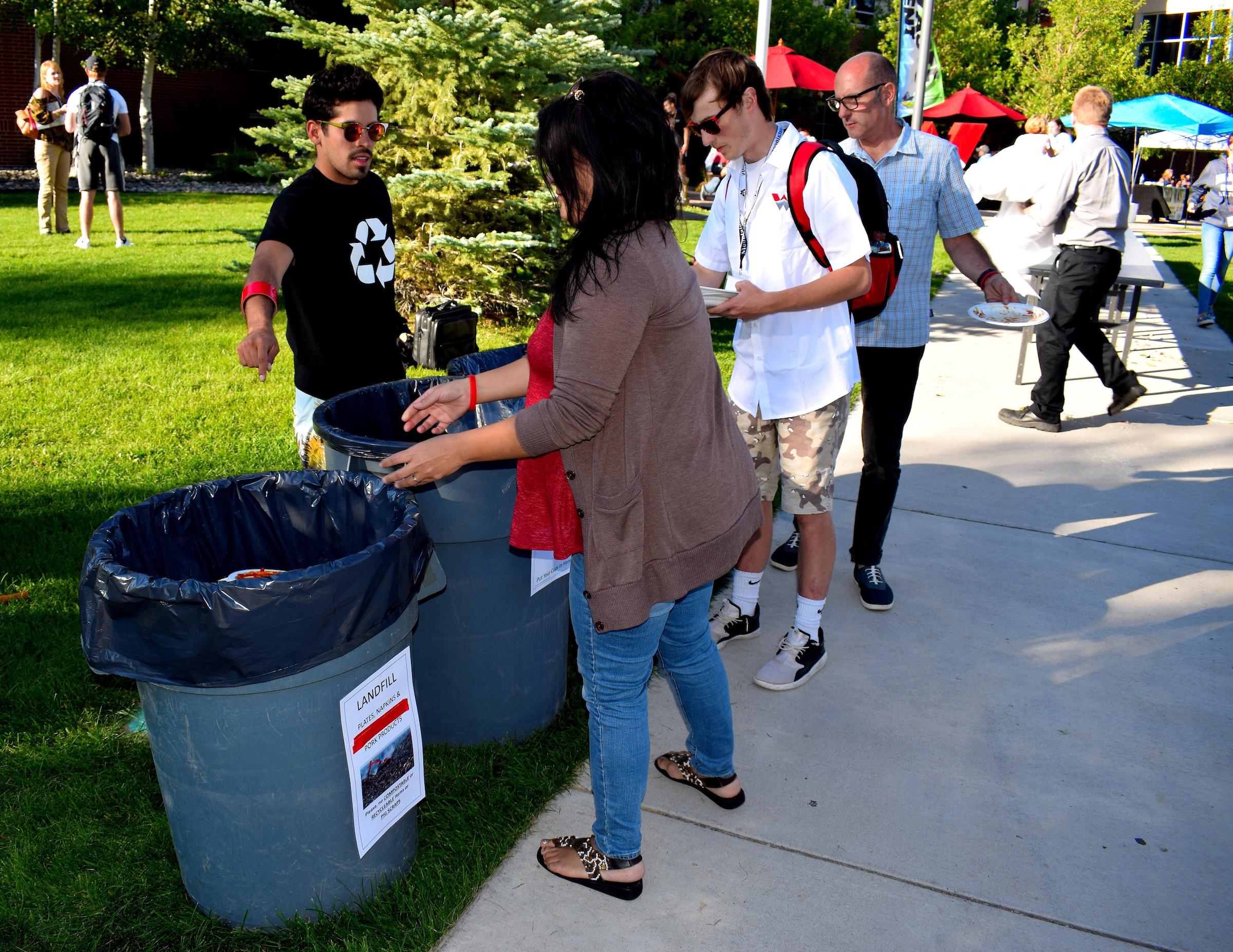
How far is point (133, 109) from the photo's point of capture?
25141 mm

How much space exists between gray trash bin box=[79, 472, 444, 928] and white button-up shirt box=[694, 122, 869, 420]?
1396mm

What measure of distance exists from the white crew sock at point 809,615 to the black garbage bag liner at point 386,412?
1.24m

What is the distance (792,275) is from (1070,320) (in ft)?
13.3

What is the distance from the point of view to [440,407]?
8.52ft

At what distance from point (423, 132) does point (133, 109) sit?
2148cm

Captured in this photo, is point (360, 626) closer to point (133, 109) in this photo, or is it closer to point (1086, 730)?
point (1086, 730)

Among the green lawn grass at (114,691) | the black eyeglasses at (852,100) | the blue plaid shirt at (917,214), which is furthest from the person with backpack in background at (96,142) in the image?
the blue plaid shirt at (917,214)

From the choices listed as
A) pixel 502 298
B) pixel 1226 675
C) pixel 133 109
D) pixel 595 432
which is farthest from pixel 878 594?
pixel 133 109

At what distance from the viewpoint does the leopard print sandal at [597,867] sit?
2.57 m

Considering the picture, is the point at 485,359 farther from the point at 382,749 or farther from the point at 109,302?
the point at 109,302

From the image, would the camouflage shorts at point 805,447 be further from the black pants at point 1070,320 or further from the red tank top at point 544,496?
the black pants at point 1070,320

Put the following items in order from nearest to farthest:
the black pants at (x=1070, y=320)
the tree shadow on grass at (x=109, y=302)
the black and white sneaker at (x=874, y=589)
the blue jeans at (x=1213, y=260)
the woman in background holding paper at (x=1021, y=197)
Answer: the black and white sneaker at (x=874, y=589) < the black pants at (x=1070, y=320) < the woman in background holding paper at (x=1021, y=197) < the tree shadow on grass at (x=109, y=302) < the blue jeans at (x=1213, y=260)

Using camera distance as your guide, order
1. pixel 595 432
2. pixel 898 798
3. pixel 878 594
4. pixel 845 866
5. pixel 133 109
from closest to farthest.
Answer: pixel 595 432, pixel 845 866, pixel 898 798, pixel 878 594, pixel 133 109

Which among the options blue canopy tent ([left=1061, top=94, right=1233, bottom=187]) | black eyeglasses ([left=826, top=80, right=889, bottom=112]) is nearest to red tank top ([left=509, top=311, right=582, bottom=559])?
black eyeglasses ([left=826, top=80, right=889, bottom=112])
